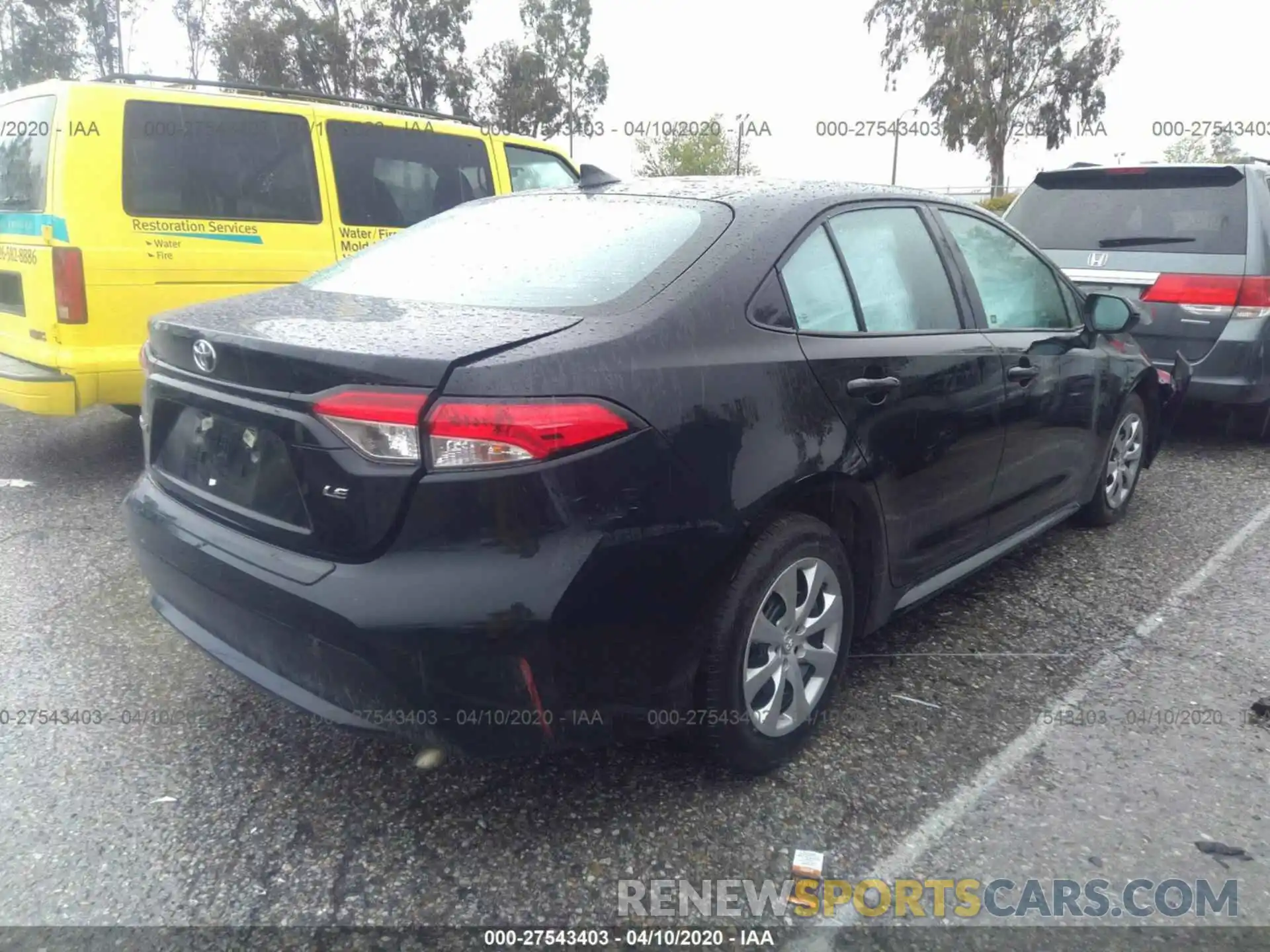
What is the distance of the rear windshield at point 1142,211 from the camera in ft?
19.4

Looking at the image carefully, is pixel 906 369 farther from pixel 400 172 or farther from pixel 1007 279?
pixel 400 172

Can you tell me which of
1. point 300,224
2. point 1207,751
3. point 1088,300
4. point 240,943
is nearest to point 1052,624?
point 1207,751

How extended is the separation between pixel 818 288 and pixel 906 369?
1.26 feet

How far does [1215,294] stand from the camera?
582 cm

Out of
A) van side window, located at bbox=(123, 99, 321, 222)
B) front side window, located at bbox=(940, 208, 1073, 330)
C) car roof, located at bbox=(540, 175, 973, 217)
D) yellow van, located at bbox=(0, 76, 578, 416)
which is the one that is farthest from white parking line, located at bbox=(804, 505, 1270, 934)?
van side window, located at bbox=(123, 99, 321, 222)

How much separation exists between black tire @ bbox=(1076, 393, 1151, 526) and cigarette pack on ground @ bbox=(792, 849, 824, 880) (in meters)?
2.76

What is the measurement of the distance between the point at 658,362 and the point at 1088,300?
2695 millimetres

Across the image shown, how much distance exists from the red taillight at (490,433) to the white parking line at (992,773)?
119cm

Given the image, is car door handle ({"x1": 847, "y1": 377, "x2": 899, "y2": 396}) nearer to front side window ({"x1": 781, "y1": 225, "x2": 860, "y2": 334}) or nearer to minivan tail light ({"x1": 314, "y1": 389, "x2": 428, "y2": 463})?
front side window ({"x1": 781, "y1": 225, "x2": 860, "y2": 334})

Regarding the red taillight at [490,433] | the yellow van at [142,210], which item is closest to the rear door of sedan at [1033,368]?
the red taillight at [490,433]

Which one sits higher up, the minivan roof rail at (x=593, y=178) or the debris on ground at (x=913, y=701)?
the minivan roof rail at (x=593, y=178)

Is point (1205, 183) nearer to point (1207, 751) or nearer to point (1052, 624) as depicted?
point (1052, 624)

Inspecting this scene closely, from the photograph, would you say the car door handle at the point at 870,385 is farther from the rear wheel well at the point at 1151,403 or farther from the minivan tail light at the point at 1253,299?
the minivan tail light at the point at 1253,299

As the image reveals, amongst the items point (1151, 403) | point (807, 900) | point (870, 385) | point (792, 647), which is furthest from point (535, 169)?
point (807, 900)
